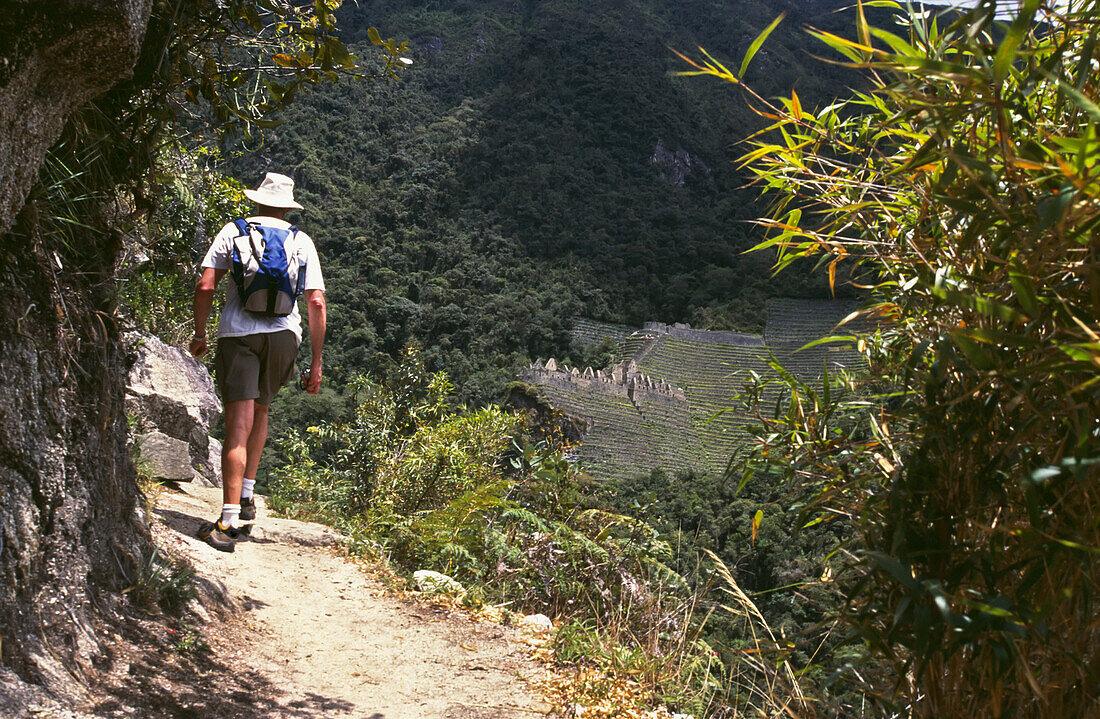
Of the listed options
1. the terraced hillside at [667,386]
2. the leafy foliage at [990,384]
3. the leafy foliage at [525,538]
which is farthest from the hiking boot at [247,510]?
the terraced hillside at [667,386]

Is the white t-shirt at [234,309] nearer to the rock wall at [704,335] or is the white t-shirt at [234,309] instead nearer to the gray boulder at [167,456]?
the gray boulder at [167,456]

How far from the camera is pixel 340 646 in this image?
2176mm

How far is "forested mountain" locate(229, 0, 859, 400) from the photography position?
3784 cm

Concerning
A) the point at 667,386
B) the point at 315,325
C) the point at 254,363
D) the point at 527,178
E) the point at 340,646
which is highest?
the point at 527,178

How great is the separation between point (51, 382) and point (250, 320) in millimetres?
1122

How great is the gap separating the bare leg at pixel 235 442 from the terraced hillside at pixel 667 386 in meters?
19.7

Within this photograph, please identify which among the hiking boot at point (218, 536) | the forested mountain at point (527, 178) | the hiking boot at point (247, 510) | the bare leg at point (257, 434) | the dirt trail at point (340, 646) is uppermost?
the forested mountain at point (527, 178)

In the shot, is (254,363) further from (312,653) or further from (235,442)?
(312,653)

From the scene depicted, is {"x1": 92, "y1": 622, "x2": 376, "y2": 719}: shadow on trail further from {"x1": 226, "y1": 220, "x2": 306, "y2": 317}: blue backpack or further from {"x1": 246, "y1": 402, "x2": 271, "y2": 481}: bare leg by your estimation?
{"x1": 226, "y1": 220, "x2": 306, "y2": 317}: blue backpack

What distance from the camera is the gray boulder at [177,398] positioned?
14.5 feet

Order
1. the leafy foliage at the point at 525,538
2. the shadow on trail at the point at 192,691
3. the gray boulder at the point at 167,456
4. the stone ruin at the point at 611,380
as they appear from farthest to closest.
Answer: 1. the stone ruin at the point at 611,380
2. the gray boulder at the point at 167,456
3. the leafy foliage at the point at 525,538
4. the shadow on trail at the point at 192,691

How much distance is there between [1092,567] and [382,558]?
256cm

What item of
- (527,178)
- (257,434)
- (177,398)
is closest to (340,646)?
(257,434)

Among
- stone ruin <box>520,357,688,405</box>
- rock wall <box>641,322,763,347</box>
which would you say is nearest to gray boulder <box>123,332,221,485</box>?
stone ruin <box>520,357,688,405</box>
